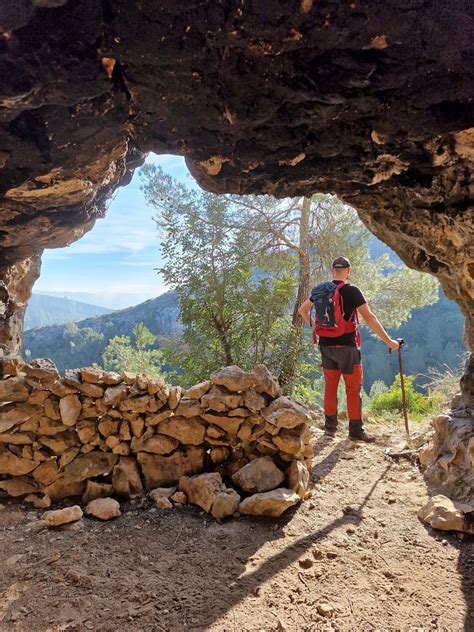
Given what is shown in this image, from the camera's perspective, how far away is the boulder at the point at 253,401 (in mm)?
3646

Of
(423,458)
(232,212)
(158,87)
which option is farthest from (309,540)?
(232,212)

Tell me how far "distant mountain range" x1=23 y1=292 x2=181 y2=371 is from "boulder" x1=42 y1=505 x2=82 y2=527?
37.3m

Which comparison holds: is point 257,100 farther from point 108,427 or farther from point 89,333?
point 89,333

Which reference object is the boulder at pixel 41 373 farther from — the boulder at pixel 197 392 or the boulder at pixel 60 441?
the boulder at pixel 197 392

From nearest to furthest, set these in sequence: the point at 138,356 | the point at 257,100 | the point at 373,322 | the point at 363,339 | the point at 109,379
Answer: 1. the point at 257,100
2. the point at 109,379
3. the point at 373,322
4. the point at 138,356
5. the point at 363,339

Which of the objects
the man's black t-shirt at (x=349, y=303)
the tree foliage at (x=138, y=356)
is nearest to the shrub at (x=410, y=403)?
the man's black t-shirt at (x=349, y=303)

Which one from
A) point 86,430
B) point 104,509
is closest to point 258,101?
point 86,430

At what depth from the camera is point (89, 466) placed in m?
3.53

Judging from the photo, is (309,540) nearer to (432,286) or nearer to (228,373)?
(228,373)

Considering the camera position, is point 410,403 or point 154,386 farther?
point 410,403

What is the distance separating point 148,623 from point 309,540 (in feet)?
4.48

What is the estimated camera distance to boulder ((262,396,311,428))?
355 cm

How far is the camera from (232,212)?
372 inches

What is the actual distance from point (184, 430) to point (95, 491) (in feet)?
3.20
